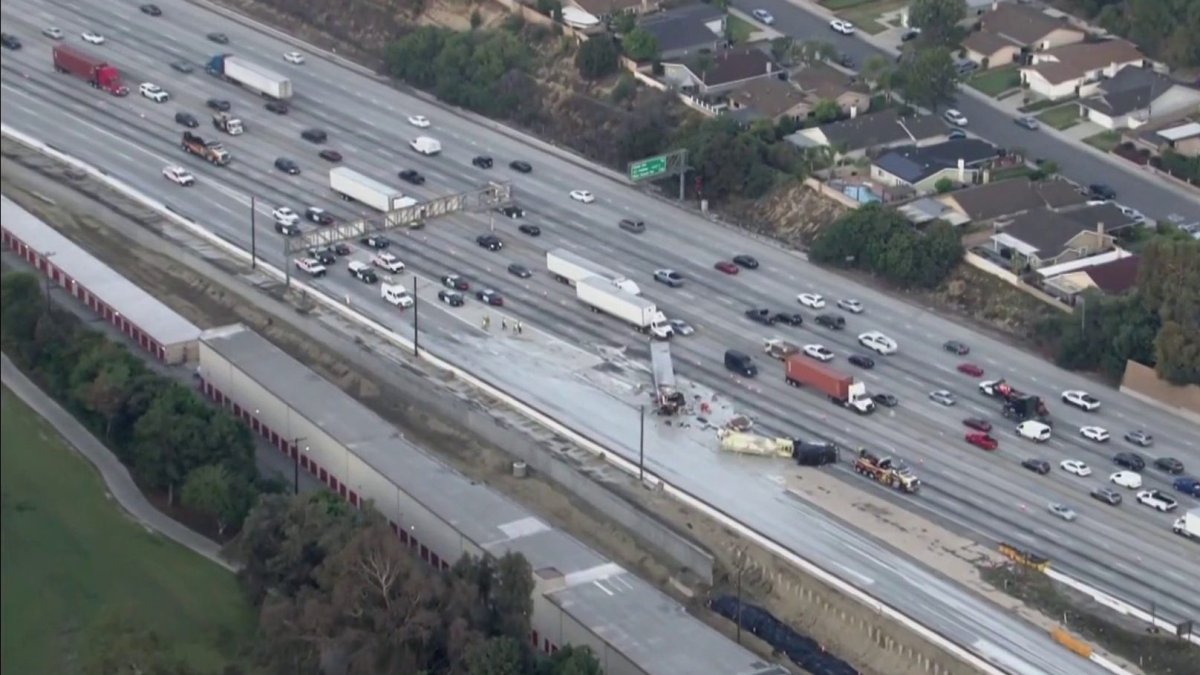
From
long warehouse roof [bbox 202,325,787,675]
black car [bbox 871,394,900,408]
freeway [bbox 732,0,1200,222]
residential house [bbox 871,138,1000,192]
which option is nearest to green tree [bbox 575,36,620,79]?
freeway [bbox 732,0,1200,222]

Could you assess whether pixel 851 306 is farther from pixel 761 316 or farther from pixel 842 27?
pixel 842 27

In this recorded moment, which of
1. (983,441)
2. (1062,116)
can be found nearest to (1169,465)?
(983,441)

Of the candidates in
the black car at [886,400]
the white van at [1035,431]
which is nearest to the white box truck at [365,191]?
the black car at [886,400]

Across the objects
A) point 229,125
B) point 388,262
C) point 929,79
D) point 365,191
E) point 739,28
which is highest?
point 929,79

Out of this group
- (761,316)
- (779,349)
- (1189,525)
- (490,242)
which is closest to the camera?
(1189,525)

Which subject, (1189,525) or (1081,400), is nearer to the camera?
(1189,525)

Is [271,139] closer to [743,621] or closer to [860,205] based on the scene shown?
[860,205]
